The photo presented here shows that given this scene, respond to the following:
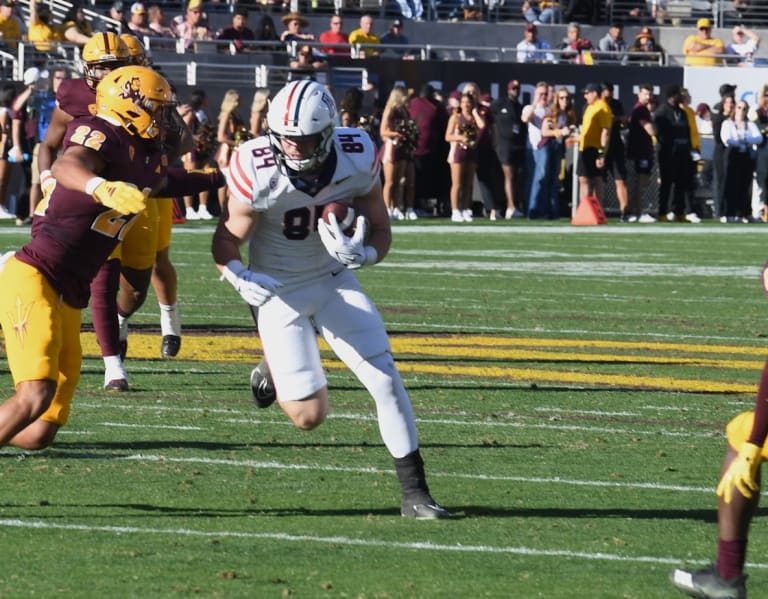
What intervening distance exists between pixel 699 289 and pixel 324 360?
6031 millimetres

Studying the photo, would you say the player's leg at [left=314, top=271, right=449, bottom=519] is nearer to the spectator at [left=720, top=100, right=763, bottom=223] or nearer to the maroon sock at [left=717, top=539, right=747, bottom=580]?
the maroon sock at [left=717, top=539, right=747, bottom=580]

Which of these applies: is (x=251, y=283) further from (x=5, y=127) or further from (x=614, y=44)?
(x=614, y=44)

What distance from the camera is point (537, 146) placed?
82.3ft

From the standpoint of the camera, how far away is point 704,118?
28531 millimetres

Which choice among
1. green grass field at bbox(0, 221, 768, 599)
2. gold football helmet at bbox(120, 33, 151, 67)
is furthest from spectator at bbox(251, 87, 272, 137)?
gold football helmet at bbox(120, 33, 151, 67)

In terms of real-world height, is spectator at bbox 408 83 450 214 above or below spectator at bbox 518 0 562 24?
below

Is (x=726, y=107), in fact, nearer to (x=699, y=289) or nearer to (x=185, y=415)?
(x=699, y=289)

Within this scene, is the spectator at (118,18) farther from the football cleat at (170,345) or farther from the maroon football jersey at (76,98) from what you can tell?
the maroon football jersey at (76,98)

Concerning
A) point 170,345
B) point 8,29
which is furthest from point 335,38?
point 170,345

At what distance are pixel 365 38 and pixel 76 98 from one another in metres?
18.9

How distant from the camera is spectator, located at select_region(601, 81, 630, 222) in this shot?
25.1 m

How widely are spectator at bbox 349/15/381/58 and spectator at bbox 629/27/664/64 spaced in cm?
491

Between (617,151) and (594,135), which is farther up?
(594,135)

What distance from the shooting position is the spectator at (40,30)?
2394 centimetres
